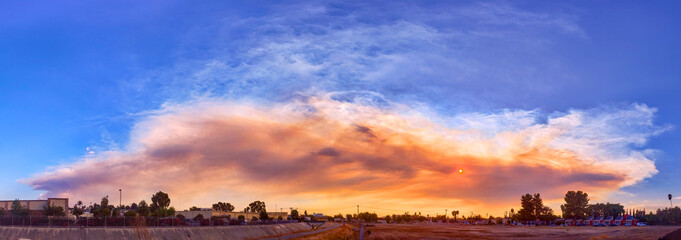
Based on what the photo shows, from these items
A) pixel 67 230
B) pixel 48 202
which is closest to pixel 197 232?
pixel 67 230

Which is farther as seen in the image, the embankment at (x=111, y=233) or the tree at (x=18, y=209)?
the tree at (x=18, y=209)

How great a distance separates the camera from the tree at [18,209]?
442 feet

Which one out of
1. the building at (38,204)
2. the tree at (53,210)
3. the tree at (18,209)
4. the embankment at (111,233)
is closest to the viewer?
the embankment at (111,233)

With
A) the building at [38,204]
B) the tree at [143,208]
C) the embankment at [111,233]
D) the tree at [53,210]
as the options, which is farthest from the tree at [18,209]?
the embankment at [111,233]

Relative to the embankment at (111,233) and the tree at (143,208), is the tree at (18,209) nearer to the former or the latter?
the tree at (143,208)

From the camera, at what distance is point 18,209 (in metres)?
136

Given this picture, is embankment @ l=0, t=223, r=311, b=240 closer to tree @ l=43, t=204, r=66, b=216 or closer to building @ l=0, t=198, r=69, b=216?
tree @ l=43, t=204, r=66, b=216

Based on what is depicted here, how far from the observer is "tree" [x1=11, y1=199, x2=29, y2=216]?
135 metres

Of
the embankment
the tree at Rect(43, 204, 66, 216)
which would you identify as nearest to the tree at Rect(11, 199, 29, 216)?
the tree at Rect(43, 204, 66, 216)

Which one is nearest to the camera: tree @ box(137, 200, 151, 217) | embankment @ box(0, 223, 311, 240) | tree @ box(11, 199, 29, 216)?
embankment @ box(0, 223, 311, 240)

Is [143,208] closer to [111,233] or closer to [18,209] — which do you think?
[18,209]

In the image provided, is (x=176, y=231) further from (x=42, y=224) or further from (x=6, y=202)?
(x=6, y=202)

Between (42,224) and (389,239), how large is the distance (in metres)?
72.6

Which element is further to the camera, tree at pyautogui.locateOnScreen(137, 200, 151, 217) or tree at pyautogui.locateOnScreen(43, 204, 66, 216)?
tree at pyautogui.locateOnScreen(137, 200, 151, 217)
